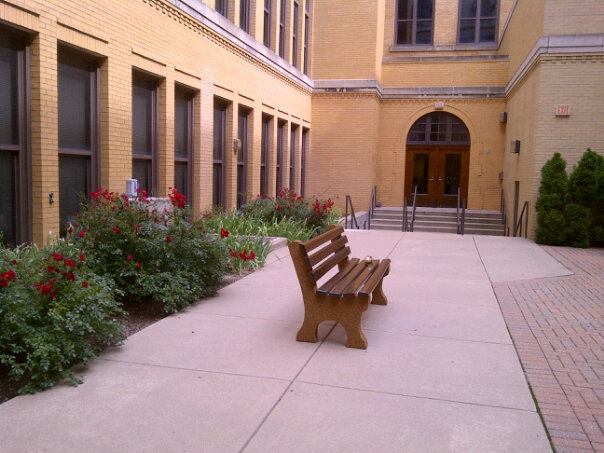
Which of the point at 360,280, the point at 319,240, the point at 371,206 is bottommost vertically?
the point at 371,206

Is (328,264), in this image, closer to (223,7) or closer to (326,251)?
(326,251)

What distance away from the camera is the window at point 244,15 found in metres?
14.7

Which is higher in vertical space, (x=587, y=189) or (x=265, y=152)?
(x=265, y=152)

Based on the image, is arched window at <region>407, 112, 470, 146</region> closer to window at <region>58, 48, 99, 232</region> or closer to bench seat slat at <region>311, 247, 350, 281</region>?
window at <region>58, 48, 99, 232</region>

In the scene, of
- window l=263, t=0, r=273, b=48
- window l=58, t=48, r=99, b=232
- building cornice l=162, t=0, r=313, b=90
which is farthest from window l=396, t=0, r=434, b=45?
window l=58, t=48, r=99, b=232

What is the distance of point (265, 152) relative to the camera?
17.1m

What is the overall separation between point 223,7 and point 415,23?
38.7 feet

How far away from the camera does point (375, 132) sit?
2167 centimetres

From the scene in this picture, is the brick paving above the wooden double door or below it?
below

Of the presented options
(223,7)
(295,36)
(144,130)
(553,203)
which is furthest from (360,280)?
(295,36)

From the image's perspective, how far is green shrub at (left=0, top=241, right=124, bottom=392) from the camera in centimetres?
401

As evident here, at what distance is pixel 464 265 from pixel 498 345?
4714 millimetres

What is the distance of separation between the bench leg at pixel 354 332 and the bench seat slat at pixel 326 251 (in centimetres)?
60

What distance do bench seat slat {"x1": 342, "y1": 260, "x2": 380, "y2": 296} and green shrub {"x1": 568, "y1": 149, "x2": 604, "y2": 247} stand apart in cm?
801
